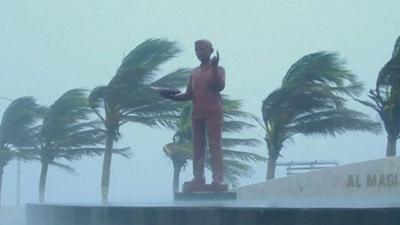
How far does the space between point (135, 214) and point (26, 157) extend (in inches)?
504

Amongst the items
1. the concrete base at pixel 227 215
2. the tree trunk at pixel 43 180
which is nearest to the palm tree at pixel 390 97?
the tree trunk at pixel 43 180

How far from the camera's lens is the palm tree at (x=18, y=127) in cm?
2012

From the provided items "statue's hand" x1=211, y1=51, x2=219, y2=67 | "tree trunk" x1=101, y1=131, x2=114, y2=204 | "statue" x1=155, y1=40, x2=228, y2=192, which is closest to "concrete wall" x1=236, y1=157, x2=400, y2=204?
"tree trunk" x1=101, y1=131, x2=114, y2=204

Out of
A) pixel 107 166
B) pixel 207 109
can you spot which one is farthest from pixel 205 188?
pixel 107 166

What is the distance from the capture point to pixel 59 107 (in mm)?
18969

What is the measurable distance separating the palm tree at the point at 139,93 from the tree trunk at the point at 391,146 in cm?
438

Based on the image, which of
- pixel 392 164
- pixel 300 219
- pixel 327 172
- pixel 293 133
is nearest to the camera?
pixel 300 219

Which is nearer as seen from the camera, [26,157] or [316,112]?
[316,112]

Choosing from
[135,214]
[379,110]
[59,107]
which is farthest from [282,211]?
[59,107]

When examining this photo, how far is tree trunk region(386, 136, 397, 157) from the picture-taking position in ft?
54.2

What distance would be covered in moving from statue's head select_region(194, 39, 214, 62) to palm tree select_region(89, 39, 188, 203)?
7.89 meters

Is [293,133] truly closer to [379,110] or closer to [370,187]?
[379,110]

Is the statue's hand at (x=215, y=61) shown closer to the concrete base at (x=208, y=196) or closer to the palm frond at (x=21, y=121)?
the concrete base at (x=208, y=196)

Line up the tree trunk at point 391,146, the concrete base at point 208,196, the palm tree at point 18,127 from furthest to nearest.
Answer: the palm tree at point 18,127
the tree trunk at point 391,146
the concrete base at point 208,196
